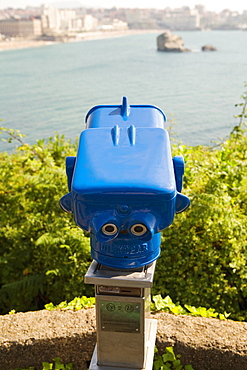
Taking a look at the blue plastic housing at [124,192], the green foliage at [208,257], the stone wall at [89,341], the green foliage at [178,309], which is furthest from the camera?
the green foliage at [208,257]

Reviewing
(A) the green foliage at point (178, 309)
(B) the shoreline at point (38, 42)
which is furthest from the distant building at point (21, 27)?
(A) the green foliage at point (178, 309)

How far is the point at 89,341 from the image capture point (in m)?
3.06

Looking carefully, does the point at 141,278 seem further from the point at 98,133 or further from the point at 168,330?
the point at 168,330

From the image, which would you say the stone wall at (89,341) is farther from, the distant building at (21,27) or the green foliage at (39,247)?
the distant building at (21,27)

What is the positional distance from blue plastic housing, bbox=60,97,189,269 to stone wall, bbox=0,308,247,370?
1143 mm

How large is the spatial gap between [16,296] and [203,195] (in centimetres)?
215

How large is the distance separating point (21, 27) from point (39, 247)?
293 ft

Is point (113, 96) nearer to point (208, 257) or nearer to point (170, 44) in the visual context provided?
point (208, 257)

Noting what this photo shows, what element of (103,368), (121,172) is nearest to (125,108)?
(121,172)

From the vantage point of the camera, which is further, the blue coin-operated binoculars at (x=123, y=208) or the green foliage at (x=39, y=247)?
the green foliage at (x=39, y=247)

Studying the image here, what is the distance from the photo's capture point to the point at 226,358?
294cm

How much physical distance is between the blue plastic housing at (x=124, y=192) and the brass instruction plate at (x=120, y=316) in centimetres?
32

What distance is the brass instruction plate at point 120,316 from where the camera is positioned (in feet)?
7.63

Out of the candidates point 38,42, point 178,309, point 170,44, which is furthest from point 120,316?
point 38,42
